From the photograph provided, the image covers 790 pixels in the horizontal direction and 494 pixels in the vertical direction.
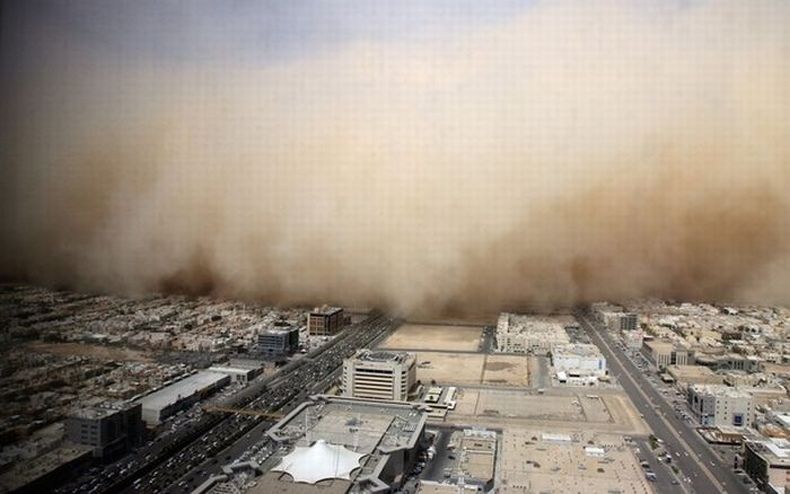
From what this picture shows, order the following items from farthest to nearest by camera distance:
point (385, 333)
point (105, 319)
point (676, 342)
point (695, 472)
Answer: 1. point (385, 333)
2. point (676, 342)
3. point (105, 319)
4. point (695, 472)

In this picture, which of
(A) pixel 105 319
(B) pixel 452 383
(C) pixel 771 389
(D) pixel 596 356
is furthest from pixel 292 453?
(C) pixel 771 389

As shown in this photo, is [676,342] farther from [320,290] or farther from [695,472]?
[320,290]

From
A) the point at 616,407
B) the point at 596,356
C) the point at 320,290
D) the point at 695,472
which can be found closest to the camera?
the point at 695,472

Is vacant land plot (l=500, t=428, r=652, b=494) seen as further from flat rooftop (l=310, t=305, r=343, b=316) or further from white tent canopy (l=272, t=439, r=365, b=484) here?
flat rooftop (l=310, t=305, r=343, b=316)

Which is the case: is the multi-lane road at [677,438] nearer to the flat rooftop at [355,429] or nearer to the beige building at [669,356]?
the beige building at [669,356]

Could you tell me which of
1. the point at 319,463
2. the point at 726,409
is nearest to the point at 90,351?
the point at 319,463

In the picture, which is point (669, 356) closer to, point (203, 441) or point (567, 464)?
point (567, 464)

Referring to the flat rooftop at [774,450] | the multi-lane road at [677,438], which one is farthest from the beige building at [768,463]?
the multi-lane road at [677,438]

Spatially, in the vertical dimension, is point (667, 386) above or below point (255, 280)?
below
